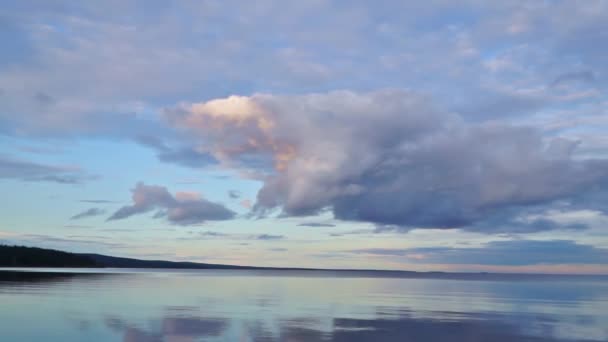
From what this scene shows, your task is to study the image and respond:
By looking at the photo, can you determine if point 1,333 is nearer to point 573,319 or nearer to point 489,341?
point 489,341

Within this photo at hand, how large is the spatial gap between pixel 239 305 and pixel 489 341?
2228cm

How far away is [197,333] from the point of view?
28.2 m

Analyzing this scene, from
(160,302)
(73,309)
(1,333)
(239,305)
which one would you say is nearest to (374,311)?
(239,305)

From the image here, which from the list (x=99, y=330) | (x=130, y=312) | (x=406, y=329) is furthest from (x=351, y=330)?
(x=130, y=312)

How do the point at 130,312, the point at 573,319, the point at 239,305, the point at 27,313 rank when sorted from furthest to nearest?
the point at 239,305
the point at 573,319
the point at 130,312
the point at 27,313

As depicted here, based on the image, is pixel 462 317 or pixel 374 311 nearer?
pixel 462 317

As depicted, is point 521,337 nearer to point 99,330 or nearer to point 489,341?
point 489,341

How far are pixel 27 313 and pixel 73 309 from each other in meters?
3.77

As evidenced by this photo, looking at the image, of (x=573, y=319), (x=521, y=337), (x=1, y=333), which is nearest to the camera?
(x=1, y=333)

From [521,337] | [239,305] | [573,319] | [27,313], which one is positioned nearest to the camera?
[521,337]

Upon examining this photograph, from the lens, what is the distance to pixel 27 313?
35.4 metres

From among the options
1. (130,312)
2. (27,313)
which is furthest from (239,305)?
(27,313)

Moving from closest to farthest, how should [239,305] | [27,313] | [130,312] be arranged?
[27,313] → [130,312] → [239,305]

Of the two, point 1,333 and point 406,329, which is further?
point 406,329
